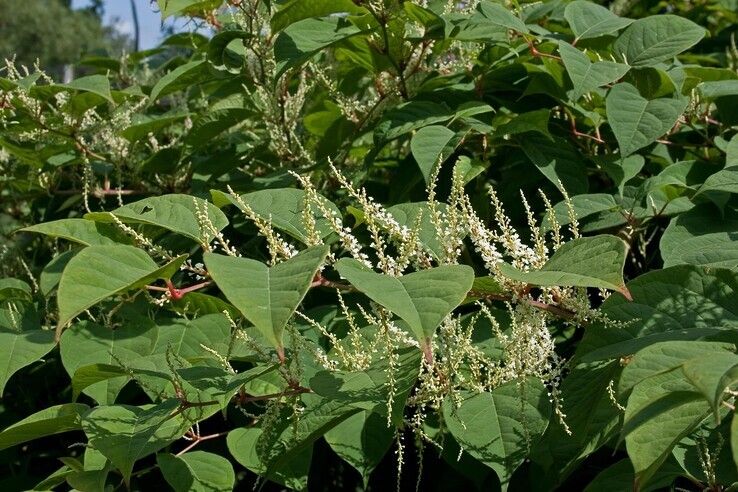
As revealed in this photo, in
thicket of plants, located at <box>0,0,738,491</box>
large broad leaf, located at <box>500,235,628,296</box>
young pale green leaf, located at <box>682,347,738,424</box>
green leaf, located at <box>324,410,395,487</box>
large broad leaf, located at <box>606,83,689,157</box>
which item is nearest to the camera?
young pale green leaf, located at <box>682,347,738,424</box>

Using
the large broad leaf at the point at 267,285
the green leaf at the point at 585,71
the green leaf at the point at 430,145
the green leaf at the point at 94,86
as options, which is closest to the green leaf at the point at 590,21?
the green leaf at the point at 585,71

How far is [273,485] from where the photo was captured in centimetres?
214

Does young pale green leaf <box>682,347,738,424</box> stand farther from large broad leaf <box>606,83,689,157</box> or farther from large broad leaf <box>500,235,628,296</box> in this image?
large broad leaf <box>606,83,689,157</box>

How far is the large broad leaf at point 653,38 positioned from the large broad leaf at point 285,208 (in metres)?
0.84

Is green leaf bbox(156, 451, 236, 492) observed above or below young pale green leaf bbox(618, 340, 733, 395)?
below

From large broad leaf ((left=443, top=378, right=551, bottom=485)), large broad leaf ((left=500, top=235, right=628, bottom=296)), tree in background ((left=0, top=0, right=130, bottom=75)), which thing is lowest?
tree in background ((left=0, top=0, right=130, bottom=75))

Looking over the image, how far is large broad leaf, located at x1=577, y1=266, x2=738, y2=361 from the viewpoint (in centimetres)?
124

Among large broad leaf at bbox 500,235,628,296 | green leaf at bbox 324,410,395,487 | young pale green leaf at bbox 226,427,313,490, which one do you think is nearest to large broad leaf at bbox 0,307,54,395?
young pale green leaf at bbox 226,427,313,490

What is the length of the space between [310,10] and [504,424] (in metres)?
1.03

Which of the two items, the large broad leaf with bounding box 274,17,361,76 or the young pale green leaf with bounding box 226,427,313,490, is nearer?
the young pale green leaf with bounding box 226,427,313,490

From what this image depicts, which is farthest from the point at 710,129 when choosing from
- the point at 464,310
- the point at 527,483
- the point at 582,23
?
the point at 527,483

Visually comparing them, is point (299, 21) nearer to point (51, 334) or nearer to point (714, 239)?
point (51, 334)

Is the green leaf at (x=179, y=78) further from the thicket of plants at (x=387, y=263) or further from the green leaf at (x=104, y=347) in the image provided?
the green leaf at (x=104, y=347)

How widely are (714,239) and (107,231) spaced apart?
1000 millimetres
